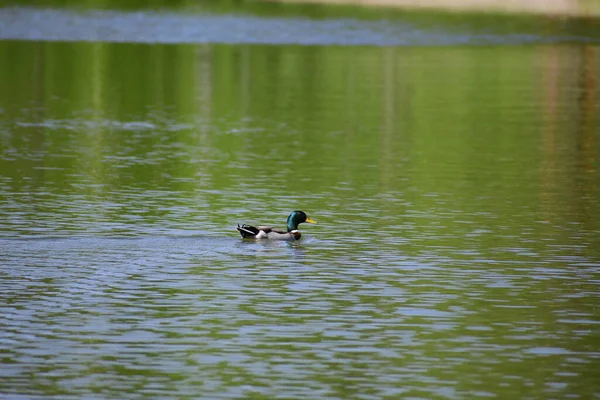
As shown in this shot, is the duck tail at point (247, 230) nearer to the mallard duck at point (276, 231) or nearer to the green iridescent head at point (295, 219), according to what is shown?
the mallard duck at point (276, 231)

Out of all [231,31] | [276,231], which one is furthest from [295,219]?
[231,31]

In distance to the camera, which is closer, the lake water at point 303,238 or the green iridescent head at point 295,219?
the lake water at point 303,238

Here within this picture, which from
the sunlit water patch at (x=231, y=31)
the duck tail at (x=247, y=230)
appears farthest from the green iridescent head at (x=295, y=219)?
the sunlit water patch at (x=231, y=31)

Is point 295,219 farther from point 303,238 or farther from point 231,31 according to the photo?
point 231,31

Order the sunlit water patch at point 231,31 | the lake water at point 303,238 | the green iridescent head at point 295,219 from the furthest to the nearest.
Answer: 1. the sunlit water patch at point 231,31
2. the green iridescent head at point 295,219
3. the lake water at point 303,238

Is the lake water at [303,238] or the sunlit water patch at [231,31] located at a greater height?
the sunlit water patch at [231,31]

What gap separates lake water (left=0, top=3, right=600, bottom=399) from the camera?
16172mm

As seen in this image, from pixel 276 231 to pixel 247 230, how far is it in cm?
54

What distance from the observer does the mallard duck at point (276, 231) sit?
23.9 meters

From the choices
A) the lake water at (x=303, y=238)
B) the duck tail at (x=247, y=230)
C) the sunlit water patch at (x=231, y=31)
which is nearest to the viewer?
the lake water at (x=303, y=238)

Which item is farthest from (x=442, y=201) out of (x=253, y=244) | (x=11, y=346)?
(x=11, y=346)

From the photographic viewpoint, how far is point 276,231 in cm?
2416

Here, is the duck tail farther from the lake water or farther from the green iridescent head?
the green iridescent head

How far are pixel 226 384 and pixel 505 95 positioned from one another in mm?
39906
